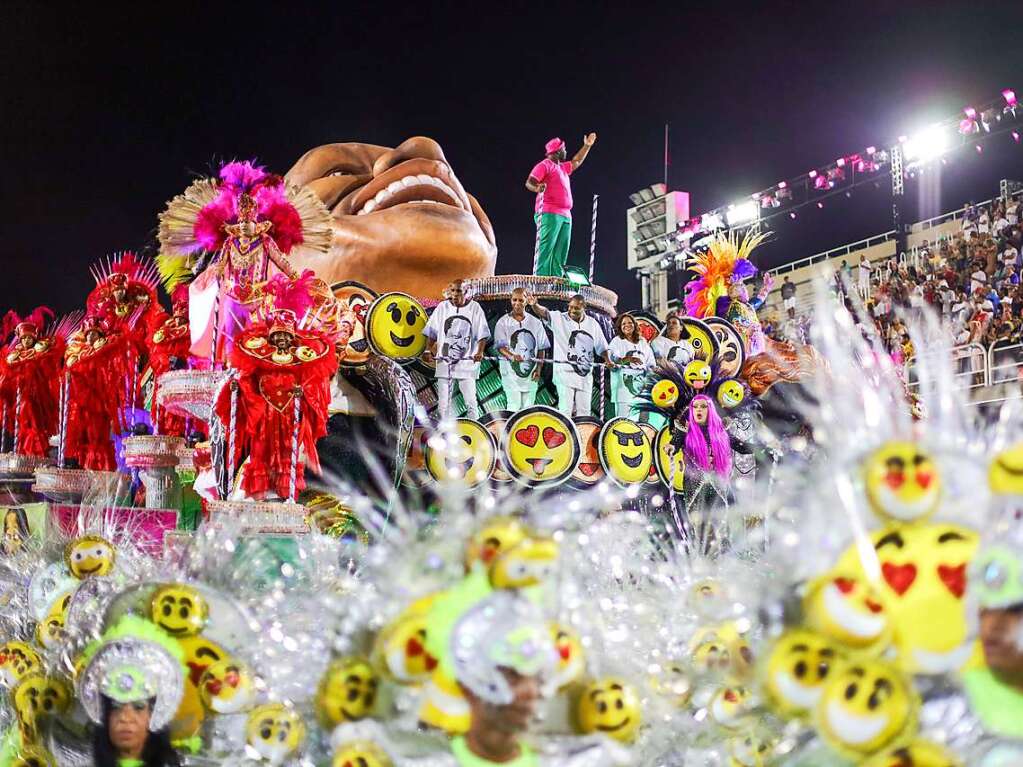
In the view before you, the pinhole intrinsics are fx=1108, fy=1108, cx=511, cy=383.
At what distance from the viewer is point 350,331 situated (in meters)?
5.54

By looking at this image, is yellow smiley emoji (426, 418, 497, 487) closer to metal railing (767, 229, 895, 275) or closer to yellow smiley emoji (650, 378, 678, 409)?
yellow smiley emoji (650, 378, 678, 409)

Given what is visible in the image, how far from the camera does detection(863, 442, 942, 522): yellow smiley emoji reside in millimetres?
1686

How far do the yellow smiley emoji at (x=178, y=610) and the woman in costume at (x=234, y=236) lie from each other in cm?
281

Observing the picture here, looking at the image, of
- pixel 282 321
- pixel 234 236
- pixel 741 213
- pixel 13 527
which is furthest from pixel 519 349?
pixel 741 213

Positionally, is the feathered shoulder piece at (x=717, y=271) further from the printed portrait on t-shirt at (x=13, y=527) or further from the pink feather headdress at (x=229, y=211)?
the printed portrait on t-shirt at (x=13, y=527)

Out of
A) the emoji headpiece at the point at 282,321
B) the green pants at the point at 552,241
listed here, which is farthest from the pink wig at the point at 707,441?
the emoji headpiece at the point at 282,321

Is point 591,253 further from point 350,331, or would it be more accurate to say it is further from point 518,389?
point 350,331

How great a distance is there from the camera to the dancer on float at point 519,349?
7539 millimetres

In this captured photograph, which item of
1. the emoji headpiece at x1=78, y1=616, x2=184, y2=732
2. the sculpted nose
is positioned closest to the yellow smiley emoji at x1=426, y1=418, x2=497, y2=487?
the sculpted nose

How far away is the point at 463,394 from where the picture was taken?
24.6 ft

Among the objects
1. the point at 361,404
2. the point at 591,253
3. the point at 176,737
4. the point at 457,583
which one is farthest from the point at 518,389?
the point at 457,583

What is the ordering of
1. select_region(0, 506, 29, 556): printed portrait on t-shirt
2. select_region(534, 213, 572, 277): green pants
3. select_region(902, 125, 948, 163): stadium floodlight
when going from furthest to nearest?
select_region(902, 125, 948, 163): stadium floodlight
select_region(534, 213, 572, 277): green pants
select_region(0, 506, 29, 556): printed portrait on t-shirt

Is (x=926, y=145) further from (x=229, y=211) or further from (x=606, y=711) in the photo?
(x=606, y=711)

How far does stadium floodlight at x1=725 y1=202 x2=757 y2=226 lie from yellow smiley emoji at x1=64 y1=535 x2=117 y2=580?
1592 cm
